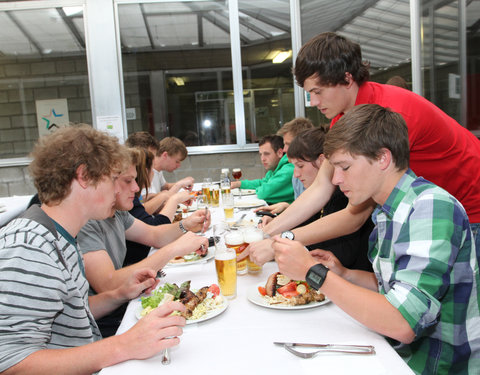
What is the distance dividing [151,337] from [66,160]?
23.3 inches

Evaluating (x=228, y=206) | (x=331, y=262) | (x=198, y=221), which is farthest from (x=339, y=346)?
(x=228, y=206)

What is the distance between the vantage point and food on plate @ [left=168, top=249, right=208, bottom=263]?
1.82 m

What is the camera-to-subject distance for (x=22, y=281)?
38.8 inches

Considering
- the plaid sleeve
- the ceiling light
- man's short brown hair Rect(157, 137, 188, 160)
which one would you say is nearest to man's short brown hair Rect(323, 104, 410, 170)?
the plaid sleeve

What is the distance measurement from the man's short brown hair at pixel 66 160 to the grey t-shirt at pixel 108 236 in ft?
1.28

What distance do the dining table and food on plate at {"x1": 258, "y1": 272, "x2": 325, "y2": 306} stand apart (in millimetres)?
24

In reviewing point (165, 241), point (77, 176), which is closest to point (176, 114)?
point (165, 241)

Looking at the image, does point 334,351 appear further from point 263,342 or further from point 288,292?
point 288,292

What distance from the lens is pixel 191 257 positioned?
6.01 feet

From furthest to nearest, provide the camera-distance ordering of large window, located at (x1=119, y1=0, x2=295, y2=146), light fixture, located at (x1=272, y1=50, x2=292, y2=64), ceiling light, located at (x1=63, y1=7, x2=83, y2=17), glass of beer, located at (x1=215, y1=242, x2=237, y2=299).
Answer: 1. light fixture, located at (x1=272, y1=50, x2=292, y2=64)
2. large window, located at (x1=119, y1=0, x2=295, y2=146)
3. ceiling light, located at (x1=63, y1=7, x2=83, y2=17)
4. glass of beer, located at (x1=215, y1=242, x2=237, y2=299)

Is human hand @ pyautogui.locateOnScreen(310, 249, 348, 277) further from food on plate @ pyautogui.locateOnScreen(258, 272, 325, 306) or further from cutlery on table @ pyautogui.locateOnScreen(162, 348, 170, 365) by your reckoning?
cutlery on table @ pyautogui.locateOnScreen(162, 348, 170, 365)

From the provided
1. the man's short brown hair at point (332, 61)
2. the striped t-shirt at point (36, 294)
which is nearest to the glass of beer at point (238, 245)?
the striped t-shirt at point (36, 294)

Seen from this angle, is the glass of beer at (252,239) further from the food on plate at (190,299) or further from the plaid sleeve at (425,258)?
the plaid sleeve at (425,258)

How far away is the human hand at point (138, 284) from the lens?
1453 millimetres
